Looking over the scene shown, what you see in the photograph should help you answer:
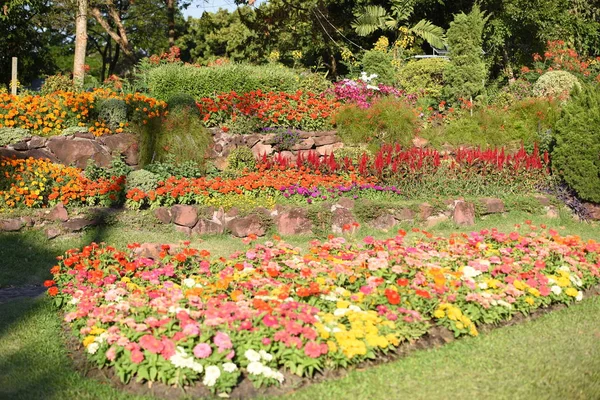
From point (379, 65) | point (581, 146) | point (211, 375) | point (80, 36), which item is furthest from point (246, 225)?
point (379, 65)

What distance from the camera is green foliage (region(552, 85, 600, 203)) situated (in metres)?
10.7

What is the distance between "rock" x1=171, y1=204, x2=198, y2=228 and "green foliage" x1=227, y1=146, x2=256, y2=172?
83.4 inches

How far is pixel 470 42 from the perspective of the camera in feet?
55.6

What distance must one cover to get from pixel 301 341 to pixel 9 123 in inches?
319

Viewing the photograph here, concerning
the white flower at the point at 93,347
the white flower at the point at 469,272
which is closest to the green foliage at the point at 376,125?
the white flower at the point at 469,272

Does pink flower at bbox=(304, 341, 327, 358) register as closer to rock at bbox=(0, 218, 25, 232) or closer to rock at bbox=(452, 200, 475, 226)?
rock at bbox=(0, 218, 25, 232)

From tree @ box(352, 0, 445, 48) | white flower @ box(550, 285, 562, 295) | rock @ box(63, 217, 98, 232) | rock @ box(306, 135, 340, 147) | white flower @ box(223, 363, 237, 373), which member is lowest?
rock @ box(63, 217, 98, 232)

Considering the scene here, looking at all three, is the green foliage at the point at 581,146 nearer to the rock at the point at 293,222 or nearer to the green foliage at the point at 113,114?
the rock at the point at 293,222

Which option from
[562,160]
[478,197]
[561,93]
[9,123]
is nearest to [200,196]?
[9,123]

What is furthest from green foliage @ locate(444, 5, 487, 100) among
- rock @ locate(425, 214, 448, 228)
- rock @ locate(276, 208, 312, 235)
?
rock @ locate(276, 208, 312, 235)

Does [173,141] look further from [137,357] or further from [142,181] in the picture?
[137,357]

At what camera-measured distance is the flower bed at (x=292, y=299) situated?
14.5ft

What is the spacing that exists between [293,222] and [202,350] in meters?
5.02

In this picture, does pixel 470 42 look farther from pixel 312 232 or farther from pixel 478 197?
pixel 312 232
